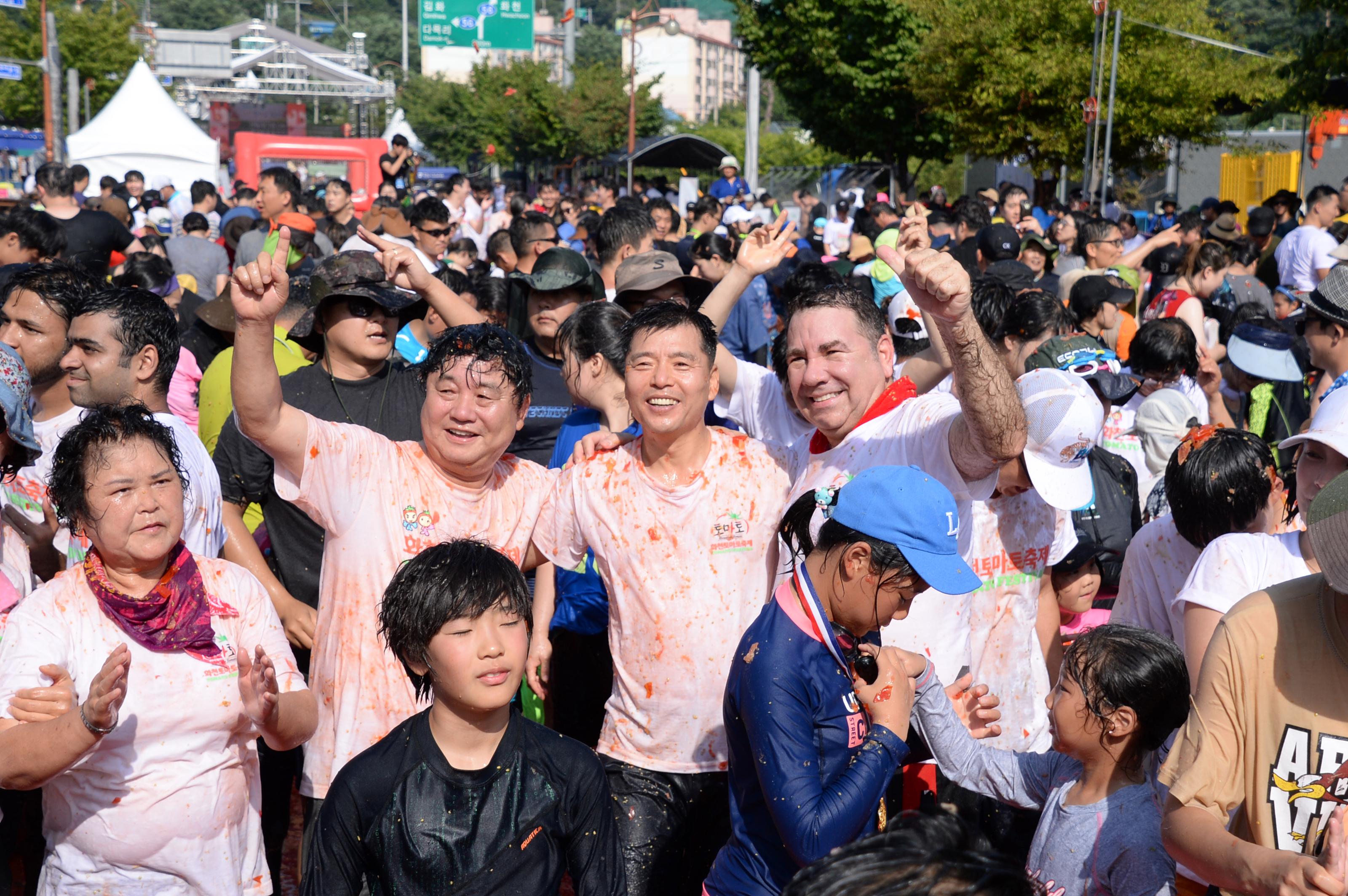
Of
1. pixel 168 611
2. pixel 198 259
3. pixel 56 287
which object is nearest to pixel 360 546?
pixel 168 611

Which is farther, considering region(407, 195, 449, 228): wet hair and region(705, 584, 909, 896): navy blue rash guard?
region(407, 195, 449, 228): wet hair

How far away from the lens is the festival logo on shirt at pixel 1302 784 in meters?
2.15

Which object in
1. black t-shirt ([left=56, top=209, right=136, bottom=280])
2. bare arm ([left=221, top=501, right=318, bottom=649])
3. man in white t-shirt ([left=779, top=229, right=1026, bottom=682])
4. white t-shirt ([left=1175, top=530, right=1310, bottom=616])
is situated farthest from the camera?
black t-shirt ([left=56, top=209, right=136, bottom=280])

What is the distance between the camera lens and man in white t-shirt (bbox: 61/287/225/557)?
3.86 m

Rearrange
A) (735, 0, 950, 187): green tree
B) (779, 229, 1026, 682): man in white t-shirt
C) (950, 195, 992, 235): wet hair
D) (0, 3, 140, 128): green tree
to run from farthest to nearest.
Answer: (0, 3, 140, 128): green tree
(735, 0, 950, 187): green tree
(950, 195, 992, 235): wet hair
(779, 229, 1026, 682): man in white t-shirt

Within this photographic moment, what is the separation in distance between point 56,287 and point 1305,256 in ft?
30.2

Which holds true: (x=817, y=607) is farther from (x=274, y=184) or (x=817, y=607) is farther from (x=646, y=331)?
A: (x=274, y=184)

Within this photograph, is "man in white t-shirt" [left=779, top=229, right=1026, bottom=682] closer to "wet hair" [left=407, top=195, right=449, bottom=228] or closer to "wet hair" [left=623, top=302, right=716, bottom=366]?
"wet hair" [left=623, top=302, right=716, bottom=366]

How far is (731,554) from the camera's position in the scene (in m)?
3.28

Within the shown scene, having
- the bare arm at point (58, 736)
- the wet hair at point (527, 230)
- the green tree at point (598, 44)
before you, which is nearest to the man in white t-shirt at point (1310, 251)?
the wet hair at point (527, 230)

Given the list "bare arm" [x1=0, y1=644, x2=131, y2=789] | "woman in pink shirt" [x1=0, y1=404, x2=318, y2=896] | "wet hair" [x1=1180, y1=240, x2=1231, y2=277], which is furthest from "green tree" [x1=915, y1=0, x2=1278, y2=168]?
"bare arm" [x1=0, y1=644, x2=131, y2=789]

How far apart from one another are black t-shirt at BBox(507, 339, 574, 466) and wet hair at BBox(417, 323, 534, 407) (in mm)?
1290

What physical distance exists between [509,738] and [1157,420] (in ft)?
12.5

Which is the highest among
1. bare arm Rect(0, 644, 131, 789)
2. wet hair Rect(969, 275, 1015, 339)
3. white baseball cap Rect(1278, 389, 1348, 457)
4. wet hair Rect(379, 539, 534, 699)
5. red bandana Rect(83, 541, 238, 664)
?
wet hair Rect(969, 275, 1015, 339)
